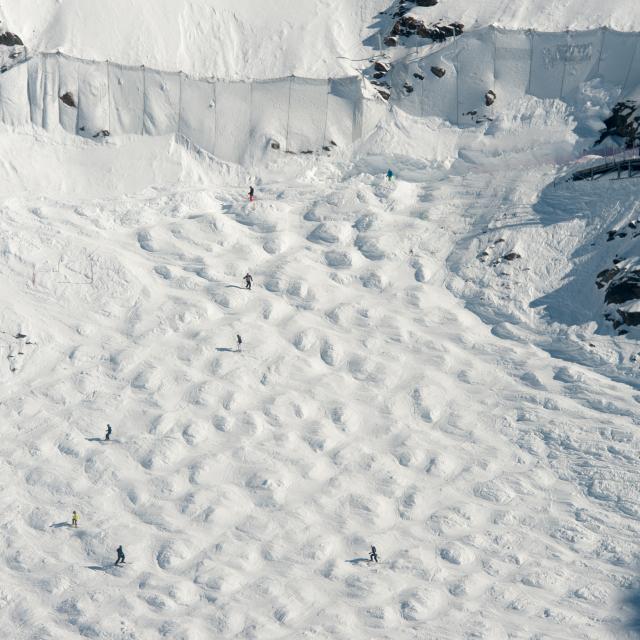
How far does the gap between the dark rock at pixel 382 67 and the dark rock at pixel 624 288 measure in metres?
16.1

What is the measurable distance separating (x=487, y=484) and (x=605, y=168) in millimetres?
16399

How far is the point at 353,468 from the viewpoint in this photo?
5103 centimetres

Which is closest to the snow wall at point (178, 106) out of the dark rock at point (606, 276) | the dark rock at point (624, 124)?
the dark rock at point (624, 124)

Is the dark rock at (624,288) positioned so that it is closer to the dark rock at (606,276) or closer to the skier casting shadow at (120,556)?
the dark rock at (606,276)

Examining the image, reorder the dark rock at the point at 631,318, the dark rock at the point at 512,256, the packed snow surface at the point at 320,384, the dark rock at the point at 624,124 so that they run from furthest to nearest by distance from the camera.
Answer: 1. the dark rock at the point at 624,124
2. the dark rock at the point at 512,256
3. the dark rock at the point at 631,318
4. the packed snow surface at the point at 320,384

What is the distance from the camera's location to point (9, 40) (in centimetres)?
6469

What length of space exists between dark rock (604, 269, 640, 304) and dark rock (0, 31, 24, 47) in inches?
1128

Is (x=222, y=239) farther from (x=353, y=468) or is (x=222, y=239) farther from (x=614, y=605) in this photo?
(x=614, y=605)

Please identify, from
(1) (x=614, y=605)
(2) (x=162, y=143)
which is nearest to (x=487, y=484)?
(1) (x=614, y=605)

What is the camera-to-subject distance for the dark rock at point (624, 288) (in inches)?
2179

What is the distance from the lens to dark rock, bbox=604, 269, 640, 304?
2179 inches

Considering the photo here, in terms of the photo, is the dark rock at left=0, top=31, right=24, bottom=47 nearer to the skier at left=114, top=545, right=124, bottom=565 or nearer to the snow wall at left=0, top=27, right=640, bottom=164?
the snow wall at left=0, top=27, right=640, bottom=164

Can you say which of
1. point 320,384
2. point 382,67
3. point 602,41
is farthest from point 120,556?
point 602,41

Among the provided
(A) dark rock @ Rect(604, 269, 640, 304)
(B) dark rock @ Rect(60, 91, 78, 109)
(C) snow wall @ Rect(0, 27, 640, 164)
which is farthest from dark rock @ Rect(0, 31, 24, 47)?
(A) dark rock @ Rect(604, 269, 640, 304)
